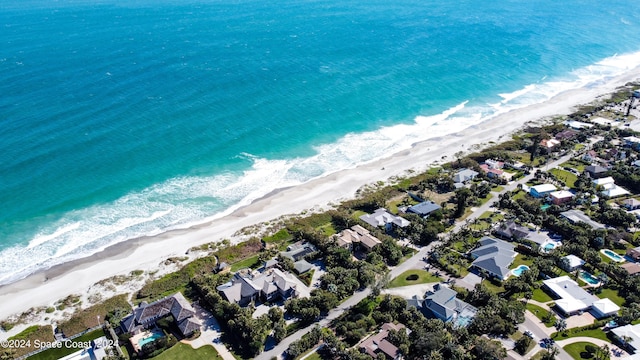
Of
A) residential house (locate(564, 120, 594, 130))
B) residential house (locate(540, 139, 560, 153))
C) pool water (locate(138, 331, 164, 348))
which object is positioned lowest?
pool water (locate(138, 331, 164, 348))

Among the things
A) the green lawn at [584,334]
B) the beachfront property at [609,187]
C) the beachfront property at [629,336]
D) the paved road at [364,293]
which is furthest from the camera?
the beachfront property at [609,187]

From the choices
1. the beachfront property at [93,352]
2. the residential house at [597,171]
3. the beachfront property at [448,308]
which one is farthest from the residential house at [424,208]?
the beachfront property at [93,352]

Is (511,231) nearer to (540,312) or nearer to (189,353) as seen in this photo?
(540,312)

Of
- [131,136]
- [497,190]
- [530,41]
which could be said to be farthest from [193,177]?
[530,41]

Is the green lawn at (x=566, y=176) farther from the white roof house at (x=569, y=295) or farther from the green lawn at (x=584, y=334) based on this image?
the green lawn at (x=584, y=334)

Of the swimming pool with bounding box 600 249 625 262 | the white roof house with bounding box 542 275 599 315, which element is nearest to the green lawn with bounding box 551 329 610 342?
the white roof house with bounding box 542 275 599 315

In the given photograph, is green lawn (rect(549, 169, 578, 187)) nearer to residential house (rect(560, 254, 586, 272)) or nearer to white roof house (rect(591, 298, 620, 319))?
residential house (rect(560, 254, 586, 272))
